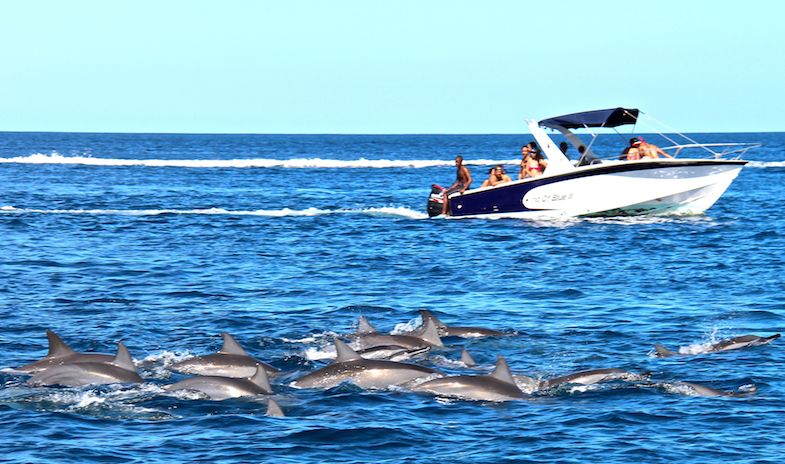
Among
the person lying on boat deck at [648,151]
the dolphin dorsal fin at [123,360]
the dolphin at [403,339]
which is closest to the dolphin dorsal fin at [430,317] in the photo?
the dolphin at [403,339]

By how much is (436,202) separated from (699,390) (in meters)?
25.8

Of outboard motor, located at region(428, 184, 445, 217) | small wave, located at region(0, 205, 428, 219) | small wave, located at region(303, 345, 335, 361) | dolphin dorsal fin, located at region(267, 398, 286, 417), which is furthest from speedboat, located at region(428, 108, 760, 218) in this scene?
dolphin dorsal fin, located at region(267, 398, 286, 417)

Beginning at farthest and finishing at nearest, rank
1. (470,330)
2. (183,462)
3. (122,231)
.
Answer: (122,231) → (470,330) → (183,462)

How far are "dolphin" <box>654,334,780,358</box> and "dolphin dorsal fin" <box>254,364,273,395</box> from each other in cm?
632

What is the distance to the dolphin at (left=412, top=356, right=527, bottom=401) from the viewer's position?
49.2ft

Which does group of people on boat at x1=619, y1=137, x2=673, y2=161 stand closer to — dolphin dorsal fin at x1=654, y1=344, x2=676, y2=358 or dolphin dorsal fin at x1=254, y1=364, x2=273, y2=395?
dolphin dorsal fin at x1=654, y1=344, x2=676, y2=358

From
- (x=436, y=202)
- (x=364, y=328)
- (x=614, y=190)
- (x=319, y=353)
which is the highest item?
(x=614, y=190)

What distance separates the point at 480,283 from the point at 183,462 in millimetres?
14640

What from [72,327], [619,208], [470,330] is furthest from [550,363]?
[619,208]

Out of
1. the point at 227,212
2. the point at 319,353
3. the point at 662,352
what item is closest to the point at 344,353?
the point at 319,353

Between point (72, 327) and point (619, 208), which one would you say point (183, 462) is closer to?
point (72, 327)

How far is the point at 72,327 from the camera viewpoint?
2044 centimetres

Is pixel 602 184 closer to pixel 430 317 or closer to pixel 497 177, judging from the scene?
pixel 497 177

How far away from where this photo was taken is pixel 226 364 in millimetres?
16203
